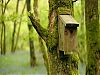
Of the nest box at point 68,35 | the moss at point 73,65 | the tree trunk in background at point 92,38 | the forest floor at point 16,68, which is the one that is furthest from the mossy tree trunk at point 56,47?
the forest floor at point 16,68

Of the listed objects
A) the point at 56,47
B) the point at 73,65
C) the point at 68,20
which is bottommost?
the point at 73,65

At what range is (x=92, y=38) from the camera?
301 inches

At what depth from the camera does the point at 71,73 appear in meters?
4.67

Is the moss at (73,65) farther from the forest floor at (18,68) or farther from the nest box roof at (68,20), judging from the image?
the forest floor at (18,68)

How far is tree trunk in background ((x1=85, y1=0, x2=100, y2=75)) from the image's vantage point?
7465mm

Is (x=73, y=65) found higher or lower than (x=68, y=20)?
lower

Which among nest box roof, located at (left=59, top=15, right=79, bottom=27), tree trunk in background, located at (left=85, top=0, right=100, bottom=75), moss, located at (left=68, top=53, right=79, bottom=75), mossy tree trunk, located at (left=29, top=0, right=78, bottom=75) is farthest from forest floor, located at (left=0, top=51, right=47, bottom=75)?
nest box roof, located at (left=59, top=15, right=79, bottom=27)

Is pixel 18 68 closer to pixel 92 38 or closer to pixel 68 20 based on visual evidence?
pixel 92 38

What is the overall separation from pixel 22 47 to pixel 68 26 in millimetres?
45561

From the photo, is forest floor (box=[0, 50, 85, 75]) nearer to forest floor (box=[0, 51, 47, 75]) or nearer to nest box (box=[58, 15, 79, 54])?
forest floor (box=[0, 51, 47, 75])

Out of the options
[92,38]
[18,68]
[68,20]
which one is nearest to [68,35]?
[68,20]

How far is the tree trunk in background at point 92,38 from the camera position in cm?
746

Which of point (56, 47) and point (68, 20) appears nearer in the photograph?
point (68, 20)

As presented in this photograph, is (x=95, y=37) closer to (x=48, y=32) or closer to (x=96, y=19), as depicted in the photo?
(x=96, y=19)
